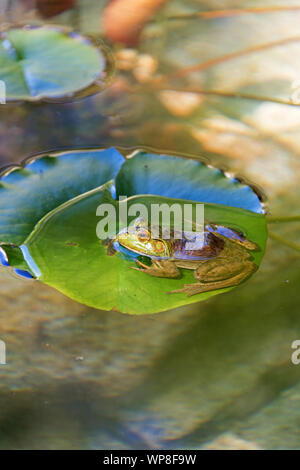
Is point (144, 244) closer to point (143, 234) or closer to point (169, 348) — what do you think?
point (143, 234)

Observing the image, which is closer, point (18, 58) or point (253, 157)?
point (253, 157)

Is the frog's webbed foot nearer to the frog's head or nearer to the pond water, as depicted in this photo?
the pond water

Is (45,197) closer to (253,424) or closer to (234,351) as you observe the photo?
(234,351)

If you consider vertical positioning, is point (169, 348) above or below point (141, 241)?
below

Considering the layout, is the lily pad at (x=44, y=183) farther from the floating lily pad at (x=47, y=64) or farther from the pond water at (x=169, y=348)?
the floating lily pad at (x=47, y=64)

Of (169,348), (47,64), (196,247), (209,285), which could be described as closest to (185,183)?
(196,247)
